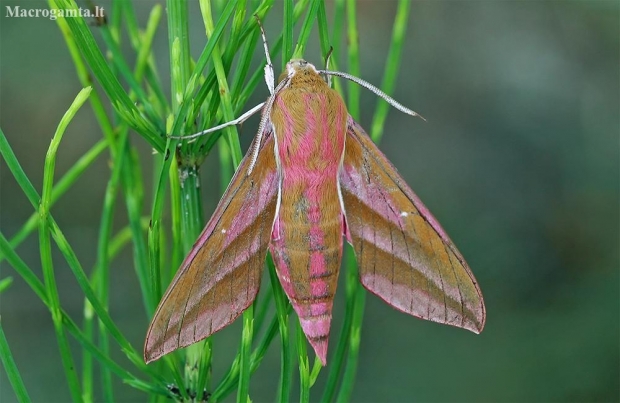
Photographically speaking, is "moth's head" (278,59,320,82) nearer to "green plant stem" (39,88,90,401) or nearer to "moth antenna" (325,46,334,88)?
"moth antenna" (325,46,334,88)

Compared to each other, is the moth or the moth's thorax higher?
the moth's thorax

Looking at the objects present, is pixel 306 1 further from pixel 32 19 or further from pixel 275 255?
pixel 32 19

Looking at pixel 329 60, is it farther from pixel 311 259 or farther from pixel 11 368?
pixel 11 368

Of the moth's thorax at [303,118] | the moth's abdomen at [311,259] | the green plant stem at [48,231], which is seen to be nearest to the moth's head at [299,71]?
the moth's thorax at [303,118]

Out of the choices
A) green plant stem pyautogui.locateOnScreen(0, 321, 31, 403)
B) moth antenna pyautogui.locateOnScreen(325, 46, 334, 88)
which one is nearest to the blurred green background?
moth antenna pyautogui.locateOnScreen(325, 46, 334, 88)

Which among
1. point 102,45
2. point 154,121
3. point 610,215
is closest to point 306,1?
point 154,121

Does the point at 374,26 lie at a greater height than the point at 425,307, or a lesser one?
greater
